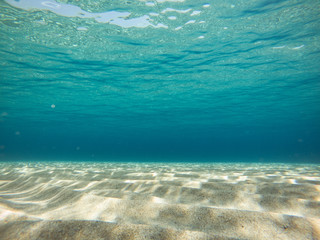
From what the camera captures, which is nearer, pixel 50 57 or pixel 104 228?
pixel 104 228

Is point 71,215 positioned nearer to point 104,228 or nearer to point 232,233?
point 104,228

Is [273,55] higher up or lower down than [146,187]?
higher up

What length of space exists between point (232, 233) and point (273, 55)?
19044 mm

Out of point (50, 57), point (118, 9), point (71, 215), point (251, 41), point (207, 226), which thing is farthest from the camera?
point (50, 57)

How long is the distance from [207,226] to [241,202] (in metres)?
1.13

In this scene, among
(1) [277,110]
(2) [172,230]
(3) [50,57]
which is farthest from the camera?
(1) [277,110]

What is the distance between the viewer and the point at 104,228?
69.2 inches

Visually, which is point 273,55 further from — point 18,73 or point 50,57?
point 18,73

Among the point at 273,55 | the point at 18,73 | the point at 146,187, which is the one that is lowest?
the point at 146,187

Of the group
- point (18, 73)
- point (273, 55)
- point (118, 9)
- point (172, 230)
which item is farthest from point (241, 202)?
point (18, 73)

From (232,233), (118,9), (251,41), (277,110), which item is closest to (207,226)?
(232,233)

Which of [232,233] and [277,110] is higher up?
[277,110]

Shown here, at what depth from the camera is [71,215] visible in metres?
2.05

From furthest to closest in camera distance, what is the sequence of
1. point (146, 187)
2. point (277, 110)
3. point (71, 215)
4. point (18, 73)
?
1. point (277, 110)
2. point (18, 73)
3. point (146, 187)
4. point (71, 215)
